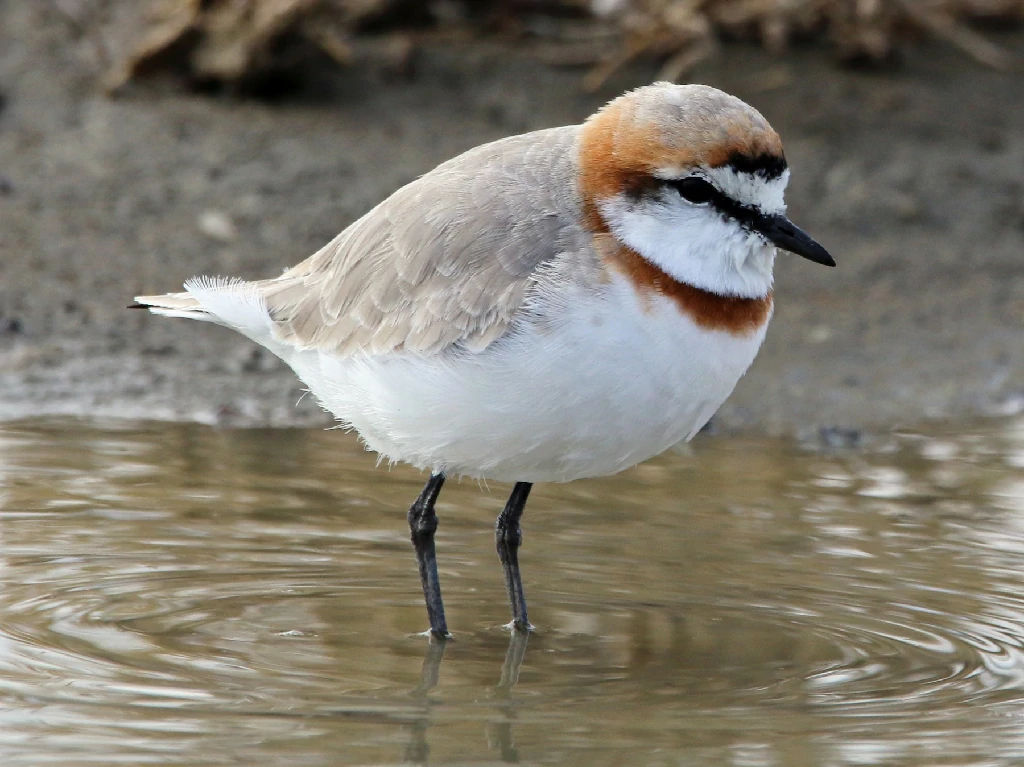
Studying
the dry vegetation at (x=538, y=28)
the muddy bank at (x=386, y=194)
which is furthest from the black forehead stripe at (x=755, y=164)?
the dry vegetation at (x=538, y=28)

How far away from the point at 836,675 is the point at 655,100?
177cm

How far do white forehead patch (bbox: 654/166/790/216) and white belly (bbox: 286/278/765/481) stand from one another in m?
0.37

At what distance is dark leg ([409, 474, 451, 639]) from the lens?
5.13 metres

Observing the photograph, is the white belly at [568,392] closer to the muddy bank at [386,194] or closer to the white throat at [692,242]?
the white throat at [692,242]

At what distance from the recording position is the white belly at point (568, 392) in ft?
14.7

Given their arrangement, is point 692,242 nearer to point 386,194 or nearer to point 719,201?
point 719,201

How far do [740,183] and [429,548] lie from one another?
161cm

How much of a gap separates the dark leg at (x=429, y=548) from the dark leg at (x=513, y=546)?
0.23 metres

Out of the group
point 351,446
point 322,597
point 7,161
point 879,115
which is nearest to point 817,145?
point 879,115

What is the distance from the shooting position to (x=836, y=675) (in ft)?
15.5

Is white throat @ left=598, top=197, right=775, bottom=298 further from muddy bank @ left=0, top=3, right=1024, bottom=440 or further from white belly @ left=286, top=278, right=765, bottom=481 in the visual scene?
muddy bank @ left=0, top=3, right=1024, bottom=440

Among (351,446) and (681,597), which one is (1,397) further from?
(681,597)

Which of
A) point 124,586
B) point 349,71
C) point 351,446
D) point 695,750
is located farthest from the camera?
point 349,71

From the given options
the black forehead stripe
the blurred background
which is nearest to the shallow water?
the blurred background
